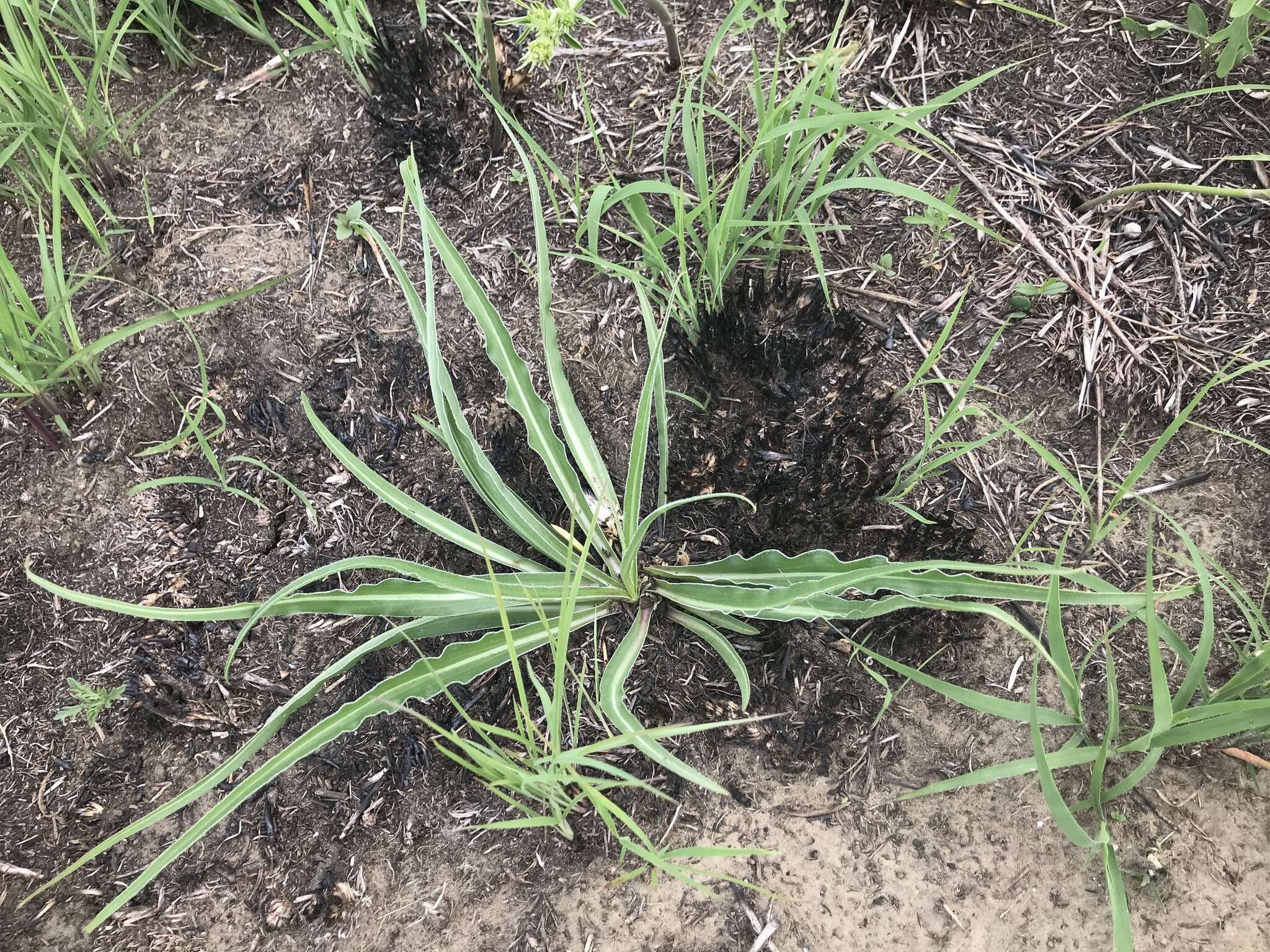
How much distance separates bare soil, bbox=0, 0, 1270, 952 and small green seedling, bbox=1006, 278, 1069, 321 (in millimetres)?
28

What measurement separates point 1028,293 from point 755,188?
0.53 m

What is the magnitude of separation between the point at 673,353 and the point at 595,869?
862 mm

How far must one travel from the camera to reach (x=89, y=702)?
50.4 inches

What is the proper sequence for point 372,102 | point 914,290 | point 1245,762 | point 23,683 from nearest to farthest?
point 1245,762 → point 23,683 → point 914,290 → point 372,102

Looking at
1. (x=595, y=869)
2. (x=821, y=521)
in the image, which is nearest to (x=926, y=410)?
(x=821, y=521)

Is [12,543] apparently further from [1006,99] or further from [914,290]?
[1006,99]

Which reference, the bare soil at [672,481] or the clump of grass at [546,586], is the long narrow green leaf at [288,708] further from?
the bare soil at [672,481]

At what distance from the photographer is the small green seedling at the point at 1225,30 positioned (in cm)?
123

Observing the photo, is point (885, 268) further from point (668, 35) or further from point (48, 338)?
point (48, 338)

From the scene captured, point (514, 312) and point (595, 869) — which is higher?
point (514, 312)

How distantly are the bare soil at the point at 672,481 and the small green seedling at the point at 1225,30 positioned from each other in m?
0.04

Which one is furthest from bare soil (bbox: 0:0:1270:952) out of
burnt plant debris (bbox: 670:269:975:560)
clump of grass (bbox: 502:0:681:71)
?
clump of grass (bbox: 502:0:681:71)

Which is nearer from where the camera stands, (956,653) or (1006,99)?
(956,653)

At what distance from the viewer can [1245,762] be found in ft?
3.92
